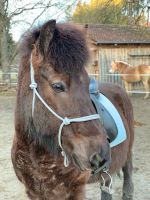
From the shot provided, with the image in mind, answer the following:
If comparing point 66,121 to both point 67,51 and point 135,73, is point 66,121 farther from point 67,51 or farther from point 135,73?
point 135,73

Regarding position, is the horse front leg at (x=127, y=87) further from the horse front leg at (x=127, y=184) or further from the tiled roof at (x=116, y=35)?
the horse front leg at (x=127, y=184)

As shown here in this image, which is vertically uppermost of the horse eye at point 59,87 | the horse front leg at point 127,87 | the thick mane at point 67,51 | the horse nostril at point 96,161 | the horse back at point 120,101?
the thick mane at point 67,51

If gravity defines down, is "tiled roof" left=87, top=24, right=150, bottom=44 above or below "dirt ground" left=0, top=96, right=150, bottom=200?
above

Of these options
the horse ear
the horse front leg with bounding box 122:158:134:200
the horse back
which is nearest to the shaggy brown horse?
the horse ear

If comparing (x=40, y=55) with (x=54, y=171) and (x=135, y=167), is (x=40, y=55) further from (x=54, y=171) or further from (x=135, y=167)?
(x=135, y=167)

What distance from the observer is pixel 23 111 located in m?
2.49

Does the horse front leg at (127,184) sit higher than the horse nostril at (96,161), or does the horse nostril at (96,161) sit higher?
the horse nostril at (96,161)

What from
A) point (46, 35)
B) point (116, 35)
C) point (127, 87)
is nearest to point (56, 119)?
point (46, 35)

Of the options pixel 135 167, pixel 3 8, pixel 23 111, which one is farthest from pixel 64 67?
pixel 3 8

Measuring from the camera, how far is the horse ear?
2.20 meters

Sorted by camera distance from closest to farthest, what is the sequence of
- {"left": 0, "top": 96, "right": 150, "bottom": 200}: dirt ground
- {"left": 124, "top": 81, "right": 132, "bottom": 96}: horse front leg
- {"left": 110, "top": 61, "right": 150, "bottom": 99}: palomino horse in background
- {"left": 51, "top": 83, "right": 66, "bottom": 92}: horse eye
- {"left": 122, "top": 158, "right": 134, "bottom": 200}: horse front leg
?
{"left": 51, "top": 83, "right": 66, "bottom": 92}: horse eye
{"left": 122, "top": 158, "right": 134, "bottom": 200}: horse front leg
{"left": 0, "top": 96, "right": 150, "bottom": 200}: dirt ground
{"left": 110, "top": 61, "right": 150, "bottom": 99}: palomino horse in background
{"left": 124, "top": 81, "right": 132, "bottom": 96}: horse front leg

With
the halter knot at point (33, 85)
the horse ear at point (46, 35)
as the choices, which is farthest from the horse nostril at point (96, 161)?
the horse ear at point (46, 35)

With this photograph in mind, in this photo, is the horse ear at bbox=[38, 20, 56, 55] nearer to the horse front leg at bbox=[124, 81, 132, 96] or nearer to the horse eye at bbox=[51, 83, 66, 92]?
the horse eye at bbox=[51, 83, 66, 92]

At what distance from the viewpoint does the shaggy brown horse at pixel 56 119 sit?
219 cm
